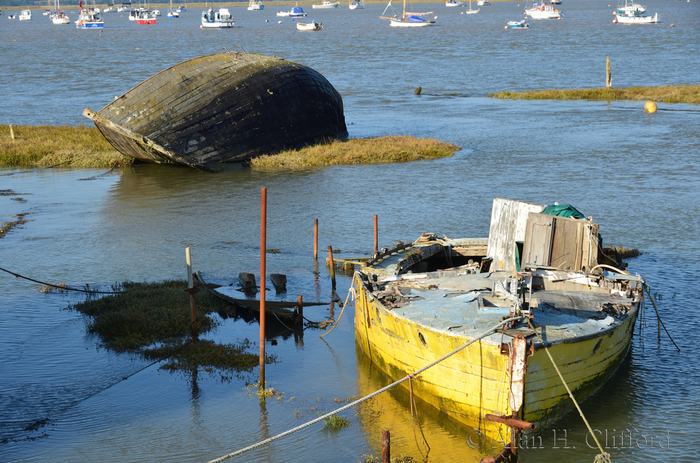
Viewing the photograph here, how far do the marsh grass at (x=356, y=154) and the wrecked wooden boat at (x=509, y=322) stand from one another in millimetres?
18460

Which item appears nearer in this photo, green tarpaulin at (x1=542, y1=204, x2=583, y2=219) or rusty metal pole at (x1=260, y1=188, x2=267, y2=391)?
rusty metal pole at (x1=260, y1=188, x2=267, y2=391)


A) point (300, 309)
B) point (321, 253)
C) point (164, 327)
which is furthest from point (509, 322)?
point (321, 253)

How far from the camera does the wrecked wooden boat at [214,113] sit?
3381 cm

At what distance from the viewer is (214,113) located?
34.7m

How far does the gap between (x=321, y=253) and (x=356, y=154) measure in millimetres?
14636

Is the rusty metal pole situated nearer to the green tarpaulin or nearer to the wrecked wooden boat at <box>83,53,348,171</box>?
the green tarpaulin

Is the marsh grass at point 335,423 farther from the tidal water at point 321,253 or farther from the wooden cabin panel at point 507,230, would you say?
the wooden cabin panel at point 507,230

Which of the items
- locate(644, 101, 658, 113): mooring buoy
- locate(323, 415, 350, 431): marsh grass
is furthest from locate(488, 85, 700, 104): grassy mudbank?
locate(323, 415, 350, 431): marsh grass

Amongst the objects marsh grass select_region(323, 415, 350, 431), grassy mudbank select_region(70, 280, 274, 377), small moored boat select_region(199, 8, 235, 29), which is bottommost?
marsh grass select_region(323, 415, 350, 431)

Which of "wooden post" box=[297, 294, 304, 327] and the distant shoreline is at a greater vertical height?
the distant shoreline

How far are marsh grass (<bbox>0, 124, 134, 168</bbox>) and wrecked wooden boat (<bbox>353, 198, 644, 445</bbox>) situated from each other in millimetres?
25324

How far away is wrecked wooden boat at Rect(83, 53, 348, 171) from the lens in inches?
1331

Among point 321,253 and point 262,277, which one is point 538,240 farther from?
point 321,253

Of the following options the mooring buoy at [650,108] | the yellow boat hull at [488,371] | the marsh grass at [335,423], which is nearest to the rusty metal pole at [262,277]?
the marsh grass at [335,423]
